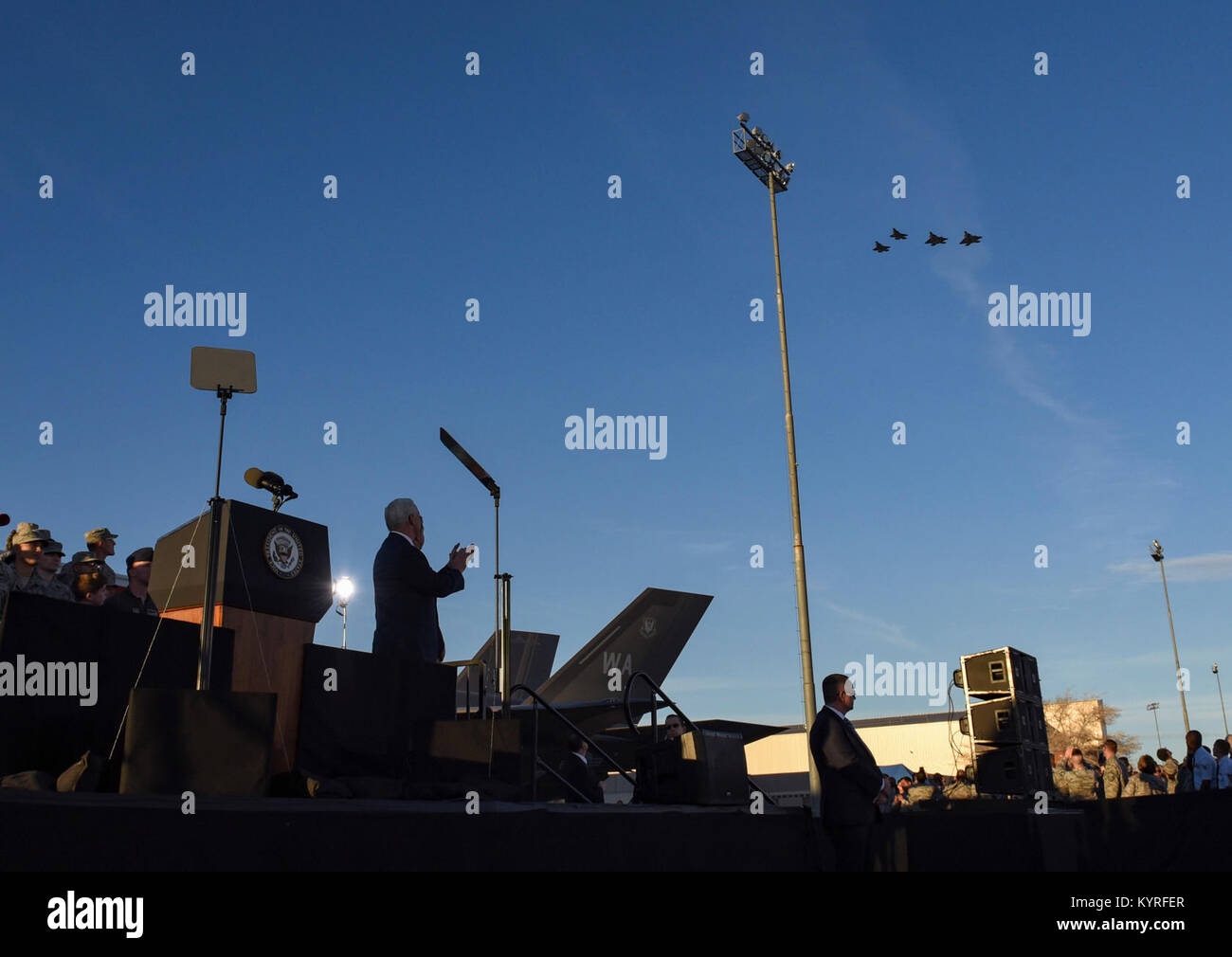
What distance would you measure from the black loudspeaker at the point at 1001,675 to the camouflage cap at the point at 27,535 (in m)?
9.81

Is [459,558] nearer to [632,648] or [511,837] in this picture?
[511,837]

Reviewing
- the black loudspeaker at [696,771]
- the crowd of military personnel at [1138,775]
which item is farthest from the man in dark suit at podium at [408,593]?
the crowd of military personnel at [1138,775]

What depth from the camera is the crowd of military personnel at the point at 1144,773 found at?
41.4 ft

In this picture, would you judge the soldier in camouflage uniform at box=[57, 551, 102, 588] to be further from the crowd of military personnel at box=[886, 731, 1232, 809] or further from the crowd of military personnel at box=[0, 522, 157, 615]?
the crowd of military personnel at box=[886, 731, 1232, 809]

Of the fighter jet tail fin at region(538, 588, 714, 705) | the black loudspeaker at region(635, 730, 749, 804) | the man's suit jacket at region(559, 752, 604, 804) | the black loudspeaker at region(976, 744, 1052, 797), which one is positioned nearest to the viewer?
the black loudspeaker at region(635, 730, 749, 804)

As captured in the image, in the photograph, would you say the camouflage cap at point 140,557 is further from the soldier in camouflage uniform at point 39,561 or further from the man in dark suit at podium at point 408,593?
the man in dark suit at podium at point 408,593

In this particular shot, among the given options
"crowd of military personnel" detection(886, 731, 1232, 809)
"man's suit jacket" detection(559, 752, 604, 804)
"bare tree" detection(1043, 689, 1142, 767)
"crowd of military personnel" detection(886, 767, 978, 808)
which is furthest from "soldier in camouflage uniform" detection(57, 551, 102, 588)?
"bare tree" detection(1043, 689, 1142, 767)

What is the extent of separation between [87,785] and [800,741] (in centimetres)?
5909

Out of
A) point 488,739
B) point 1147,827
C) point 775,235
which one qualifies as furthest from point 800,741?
point 488,739

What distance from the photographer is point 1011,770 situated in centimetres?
1173

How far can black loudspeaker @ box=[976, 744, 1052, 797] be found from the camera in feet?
38.1

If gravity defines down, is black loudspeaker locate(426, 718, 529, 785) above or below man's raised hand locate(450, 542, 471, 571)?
below

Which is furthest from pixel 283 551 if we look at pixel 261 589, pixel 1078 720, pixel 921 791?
pixel 1078 720

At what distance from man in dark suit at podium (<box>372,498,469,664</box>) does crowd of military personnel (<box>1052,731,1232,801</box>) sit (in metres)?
8.43
